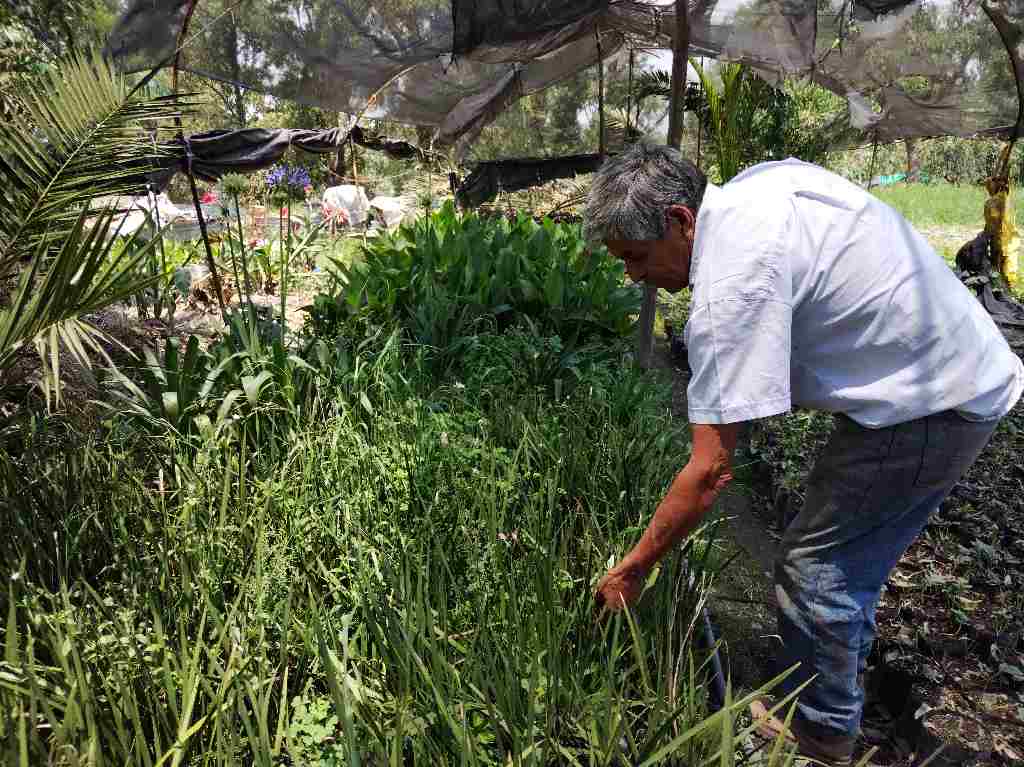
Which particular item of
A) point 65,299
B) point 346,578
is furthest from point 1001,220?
point 65,299

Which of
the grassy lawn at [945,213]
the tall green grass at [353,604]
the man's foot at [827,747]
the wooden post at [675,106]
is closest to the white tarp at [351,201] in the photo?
the wooden post at [675,106]

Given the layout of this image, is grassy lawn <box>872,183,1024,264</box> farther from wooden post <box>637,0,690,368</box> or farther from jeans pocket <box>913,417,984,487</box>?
jeans pocket <box>913,417,984,487</box>

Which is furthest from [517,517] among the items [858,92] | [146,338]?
[858,92]

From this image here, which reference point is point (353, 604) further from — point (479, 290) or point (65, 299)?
point (479, 290)

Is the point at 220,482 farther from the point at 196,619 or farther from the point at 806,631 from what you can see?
the point at 806,631

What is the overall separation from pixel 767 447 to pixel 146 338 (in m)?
2.98

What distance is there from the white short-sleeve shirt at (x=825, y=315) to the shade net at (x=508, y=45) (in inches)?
141

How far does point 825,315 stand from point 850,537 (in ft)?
1.78

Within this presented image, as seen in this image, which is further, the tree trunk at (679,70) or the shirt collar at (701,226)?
the tree trunk at (679,70)

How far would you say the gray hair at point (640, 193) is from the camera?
1401mm

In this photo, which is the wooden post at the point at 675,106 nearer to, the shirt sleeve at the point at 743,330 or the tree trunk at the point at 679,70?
the tree trunk at the point at 679,70

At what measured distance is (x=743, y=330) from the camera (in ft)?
4.22

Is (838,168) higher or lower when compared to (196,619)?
higher

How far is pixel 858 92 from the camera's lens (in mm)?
6965
